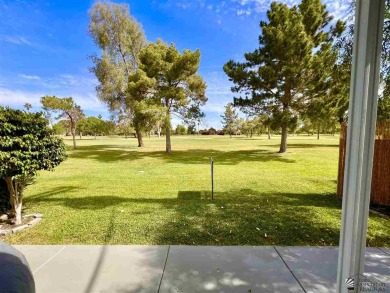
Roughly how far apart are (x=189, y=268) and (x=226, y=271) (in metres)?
0.40

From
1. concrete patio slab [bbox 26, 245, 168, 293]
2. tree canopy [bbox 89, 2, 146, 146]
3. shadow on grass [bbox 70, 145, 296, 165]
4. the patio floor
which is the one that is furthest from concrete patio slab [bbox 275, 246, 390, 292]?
tree canopy [bbox 89, 2, 146, 146]

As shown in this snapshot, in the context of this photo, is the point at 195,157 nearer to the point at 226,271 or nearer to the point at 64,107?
the point at 226,271

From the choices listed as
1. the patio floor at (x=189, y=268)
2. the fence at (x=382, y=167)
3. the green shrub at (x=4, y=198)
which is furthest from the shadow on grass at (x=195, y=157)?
the patio floor at (x=189, y=268)

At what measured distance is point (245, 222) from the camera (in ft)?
12.7

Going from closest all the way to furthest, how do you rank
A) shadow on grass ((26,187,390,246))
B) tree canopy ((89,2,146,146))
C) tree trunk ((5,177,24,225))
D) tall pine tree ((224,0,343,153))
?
shadow on grass ((26,187,390,246)), tree trunk ((5,177,24,225)), tall pine tree ((224,0,343,153)), tree canopy ((89,2,146,146))

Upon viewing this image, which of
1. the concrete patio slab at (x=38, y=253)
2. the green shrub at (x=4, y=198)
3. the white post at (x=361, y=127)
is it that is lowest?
the concrete patio slab at (x=38, y=253)

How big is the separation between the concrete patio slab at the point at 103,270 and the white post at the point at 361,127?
1730 millimetres

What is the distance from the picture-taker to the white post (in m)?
1.25

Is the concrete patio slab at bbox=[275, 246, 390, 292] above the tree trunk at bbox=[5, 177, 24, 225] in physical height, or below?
below

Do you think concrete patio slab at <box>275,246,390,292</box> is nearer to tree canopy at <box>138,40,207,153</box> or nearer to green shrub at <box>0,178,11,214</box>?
green shrub at <box>0,178,11,214</box>

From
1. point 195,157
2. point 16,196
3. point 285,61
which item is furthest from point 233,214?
point 285,61

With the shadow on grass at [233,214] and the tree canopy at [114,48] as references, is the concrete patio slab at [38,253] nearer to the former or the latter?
the shadow on grass at [233,214]

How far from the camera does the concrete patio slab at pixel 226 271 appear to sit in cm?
215

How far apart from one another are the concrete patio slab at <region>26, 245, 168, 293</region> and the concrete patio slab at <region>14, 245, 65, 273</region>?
9cm
